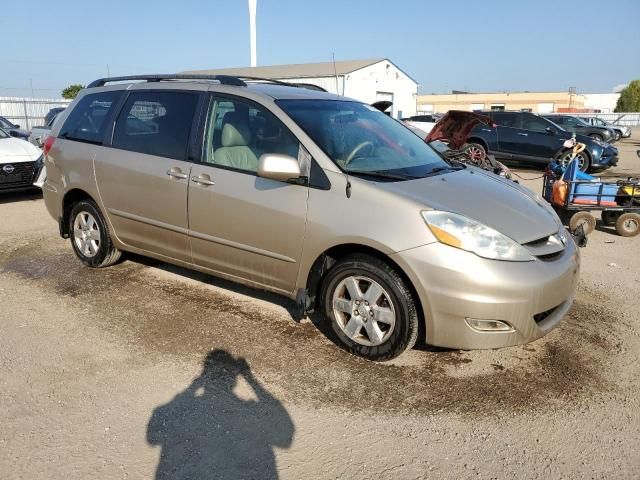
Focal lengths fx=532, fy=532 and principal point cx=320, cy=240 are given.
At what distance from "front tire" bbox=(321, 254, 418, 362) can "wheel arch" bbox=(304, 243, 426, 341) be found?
3cm

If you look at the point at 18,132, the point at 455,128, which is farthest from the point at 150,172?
the point at 18,132

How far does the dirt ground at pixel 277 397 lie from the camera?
8.61ft

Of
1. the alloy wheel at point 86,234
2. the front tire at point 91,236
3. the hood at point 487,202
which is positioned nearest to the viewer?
the hood at point 487,202

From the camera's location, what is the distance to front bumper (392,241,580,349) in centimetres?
313

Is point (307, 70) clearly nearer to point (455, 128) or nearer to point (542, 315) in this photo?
point (455, 128)

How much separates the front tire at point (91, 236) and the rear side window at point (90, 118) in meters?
0.65

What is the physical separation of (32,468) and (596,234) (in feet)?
24.1

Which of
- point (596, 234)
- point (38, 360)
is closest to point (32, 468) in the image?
point (38, 360)

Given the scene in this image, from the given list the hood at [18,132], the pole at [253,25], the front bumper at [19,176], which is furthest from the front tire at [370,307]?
the pole at [253,25]

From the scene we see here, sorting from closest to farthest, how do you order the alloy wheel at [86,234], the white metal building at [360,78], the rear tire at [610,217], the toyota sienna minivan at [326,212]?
the toyota sienna minivan at [326,212], the alloy wheel at [86,234], the rear tire at [610,217], the white metal building at [360,78]

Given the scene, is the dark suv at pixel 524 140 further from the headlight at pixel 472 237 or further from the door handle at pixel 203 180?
the headlight at pixel 472 237

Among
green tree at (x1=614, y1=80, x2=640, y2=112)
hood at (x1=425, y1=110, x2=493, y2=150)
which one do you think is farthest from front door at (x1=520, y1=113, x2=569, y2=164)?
green tree at (x1=614, y1=80, x2=640, y2=112)

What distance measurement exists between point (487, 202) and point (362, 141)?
3.55 feet

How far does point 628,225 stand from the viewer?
290 inches
